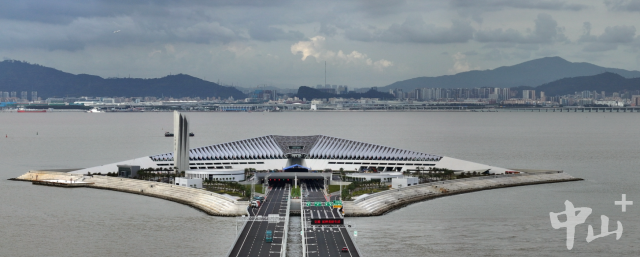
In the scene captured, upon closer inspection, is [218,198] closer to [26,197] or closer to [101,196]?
[101,196]

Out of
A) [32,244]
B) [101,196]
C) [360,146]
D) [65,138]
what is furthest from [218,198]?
[65,138]

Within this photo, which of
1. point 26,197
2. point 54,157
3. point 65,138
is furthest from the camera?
point 65,138

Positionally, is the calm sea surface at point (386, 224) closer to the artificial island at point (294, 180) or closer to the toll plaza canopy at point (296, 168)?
the artificial island at point (294, 180)

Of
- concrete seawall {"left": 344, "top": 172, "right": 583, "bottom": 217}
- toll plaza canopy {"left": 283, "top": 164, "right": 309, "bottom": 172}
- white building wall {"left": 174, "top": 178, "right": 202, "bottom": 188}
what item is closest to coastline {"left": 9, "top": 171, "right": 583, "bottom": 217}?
concrete seawall {"left": 344, "top": 172, "right": 583, "bottom": 217}

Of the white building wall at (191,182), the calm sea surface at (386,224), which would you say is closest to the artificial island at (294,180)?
the white building wall at (191,182)

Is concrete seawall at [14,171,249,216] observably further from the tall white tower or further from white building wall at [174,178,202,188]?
the tall white tower

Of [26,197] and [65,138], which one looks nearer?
[26,197]
